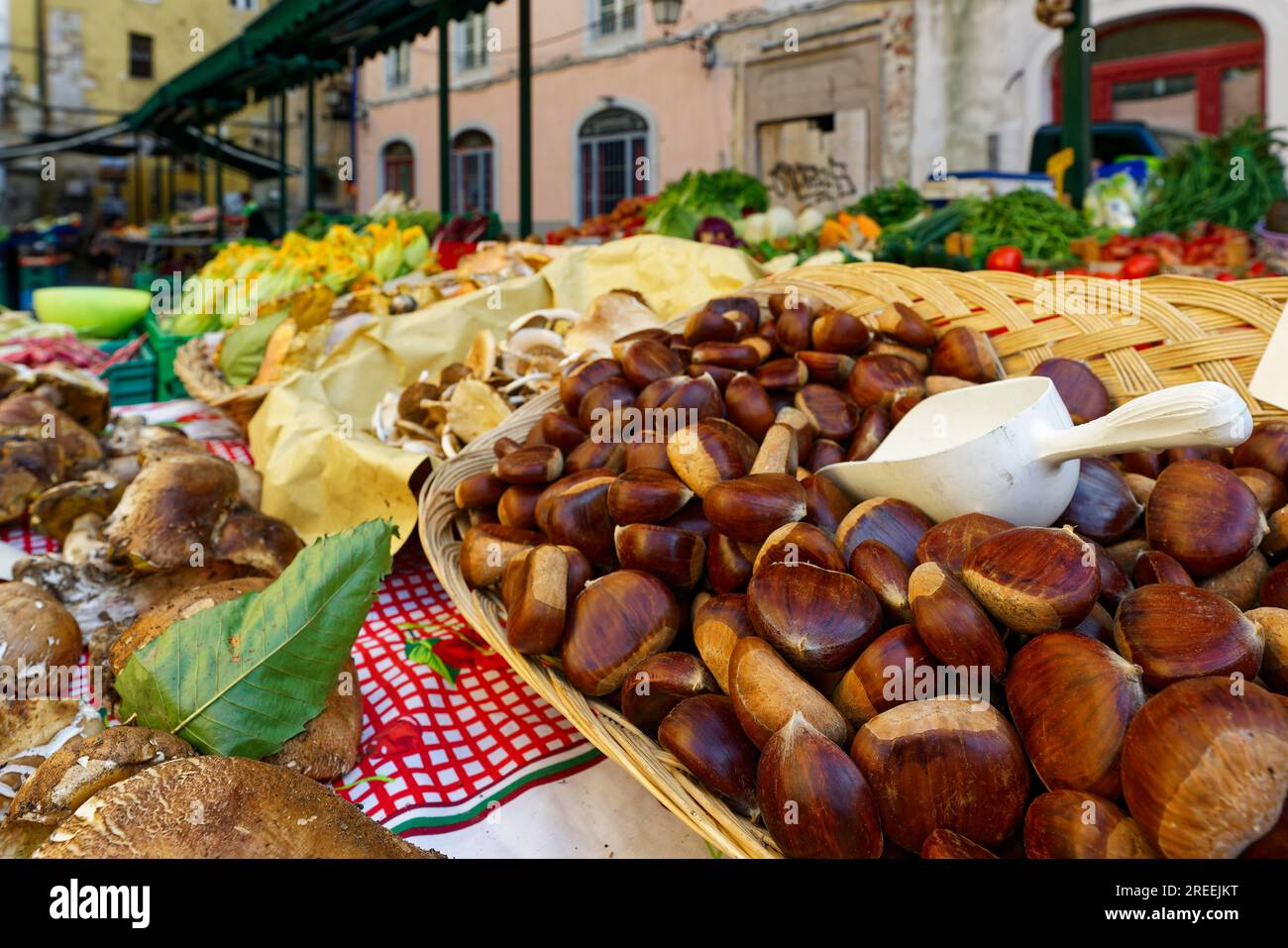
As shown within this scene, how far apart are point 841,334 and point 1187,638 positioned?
2.83ft

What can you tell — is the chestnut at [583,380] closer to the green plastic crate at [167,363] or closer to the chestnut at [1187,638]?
the chestnut at [1187,638]

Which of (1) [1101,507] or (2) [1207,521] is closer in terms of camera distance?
(2) [1207,521]

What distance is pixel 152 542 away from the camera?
152 cm

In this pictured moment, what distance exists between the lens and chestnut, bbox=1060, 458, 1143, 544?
111 cm

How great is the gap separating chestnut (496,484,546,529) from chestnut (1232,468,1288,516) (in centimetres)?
99

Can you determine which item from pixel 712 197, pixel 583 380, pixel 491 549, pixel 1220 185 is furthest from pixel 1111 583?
pixel 1220 185

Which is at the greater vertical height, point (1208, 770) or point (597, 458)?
point (597, 458)

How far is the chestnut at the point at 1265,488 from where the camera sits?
44.4 inches

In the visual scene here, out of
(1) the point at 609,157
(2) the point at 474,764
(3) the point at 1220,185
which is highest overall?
(1) the point at 609,157

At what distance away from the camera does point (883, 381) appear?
4.77 feet

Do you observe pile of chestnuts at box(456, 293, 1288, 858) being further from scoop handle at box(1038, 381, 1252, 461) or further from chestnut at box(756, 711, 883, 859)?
scoop handle at box(1038, 381, 1252, 461)

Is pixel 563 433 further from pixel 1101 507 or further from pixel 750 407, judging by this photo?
pixel 1101 507

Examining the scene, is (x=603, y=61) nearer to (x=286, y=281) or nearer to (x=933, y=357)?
(x=286, y=281)
